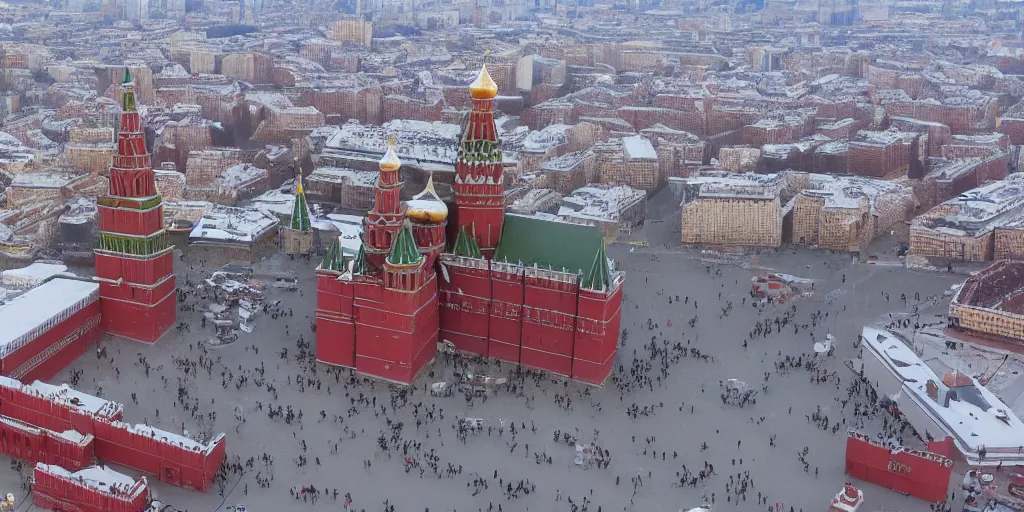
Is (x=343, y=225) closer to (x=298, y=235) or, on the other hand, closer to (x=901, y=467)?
(x=298, y=235)

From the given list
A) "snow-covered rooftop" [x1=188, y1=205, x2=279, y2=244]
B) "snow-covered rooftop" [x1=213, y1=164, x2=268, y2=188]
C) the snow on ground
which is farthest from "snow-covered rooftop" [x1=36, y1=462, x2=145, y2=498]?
"snow-covered rooftop" [x1=213, y1=164, x2=268, y2=188]

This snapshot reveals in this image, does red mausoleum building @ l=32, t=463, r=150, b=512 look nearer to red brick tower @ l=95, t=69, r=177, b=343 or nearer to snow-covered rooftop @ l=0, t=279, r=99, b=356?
snow-covered rooftop @ l=0, t=279, r=99, b=356

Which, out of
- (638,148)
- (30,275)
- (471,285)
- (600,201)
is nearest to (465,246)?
(471,285)

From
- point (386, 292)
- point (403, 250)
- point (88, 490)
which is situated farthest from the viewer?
point (386, 292)

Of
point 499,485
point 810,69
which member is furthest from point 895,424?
point 810,69

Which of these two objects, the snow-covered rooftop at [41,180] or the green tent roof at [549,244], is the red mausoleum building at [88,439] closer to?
the green tent roof at [549,244]

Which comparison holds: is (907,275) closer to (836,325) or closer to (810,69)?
(836,325)

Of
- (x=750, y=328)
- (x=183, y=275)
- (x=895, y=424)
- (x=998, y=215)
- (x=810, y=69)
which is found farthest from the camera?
(x=810, y=69)
